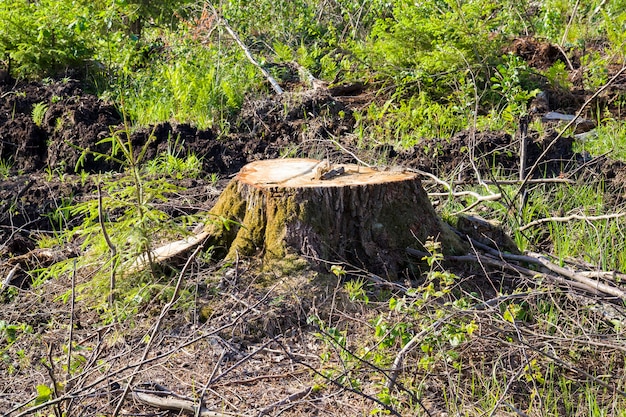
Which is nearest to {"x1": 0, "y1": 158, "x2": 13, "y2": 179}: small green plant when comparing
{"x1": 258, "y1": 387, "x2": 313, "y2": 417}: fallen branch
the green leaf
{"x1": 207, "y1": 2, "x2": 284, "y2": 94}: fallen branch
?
{"x1": 207, "y1": 2, "x2": 284, "y2": 94}: fallen branch

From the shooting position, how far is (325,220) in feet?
14.0

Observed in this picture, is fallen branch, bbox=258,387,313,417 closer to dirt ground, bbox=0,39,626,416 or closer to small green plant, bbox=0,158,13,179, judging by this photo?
dirt ground, bbox=0,39,626,416

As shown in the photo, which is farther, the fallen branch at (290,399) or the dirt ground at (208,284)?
the dirt ground at (208,284)

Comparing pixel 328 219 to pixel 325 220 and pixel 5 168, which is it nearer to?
pixel 325 220

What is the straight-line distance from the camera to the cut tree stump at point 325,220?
13.9 feet

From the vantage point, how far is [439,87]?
796 centimetres

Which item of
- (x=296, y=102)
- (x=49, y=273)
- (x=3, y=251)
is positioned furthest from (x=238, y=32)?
(x=49, y=273)

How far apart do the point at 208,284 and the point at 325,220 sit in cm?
73

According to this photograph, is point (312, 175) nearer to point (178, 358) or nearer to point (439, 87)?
point (178, 358)

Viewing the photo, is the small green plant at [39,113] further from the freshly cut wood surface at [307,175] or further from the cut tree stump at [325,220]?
the cut tree stump at [325,220]

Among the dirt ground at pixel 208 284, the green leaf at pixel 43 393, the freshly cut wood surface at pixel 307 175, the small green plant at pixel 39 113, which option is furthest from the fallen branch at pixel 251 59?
the green leaf at pixel 43 393

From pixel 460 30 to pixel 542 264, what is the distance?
386cm

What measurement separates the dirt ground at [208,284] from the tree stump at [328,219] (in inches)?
7.0

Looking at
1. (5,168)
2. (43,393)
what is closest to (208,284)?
(43,393)
